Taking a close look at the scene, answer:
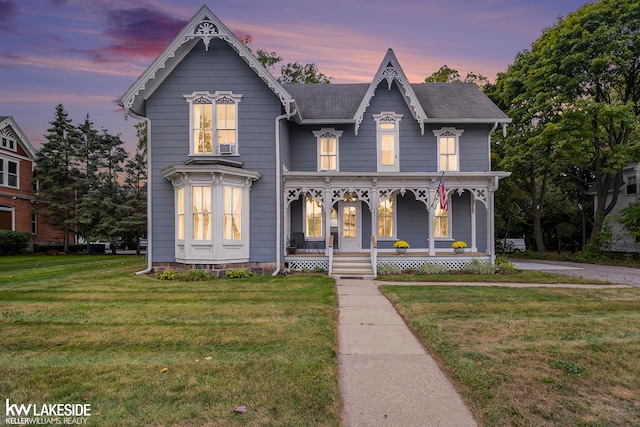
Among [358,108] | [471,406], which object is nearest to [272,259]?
[358,108]

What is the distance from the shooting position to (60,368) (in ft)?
14.8

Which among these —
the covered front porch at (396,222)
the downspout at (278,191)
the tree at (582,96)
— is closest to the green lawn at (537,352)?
the downspout at (278,191)

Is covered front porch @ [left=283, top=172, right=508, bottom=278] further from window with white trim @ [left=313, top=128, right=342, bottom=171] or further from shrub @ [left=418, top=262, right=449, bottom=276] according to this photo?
window with white trim @ [left=313, top=128, right=342, bottom=171]

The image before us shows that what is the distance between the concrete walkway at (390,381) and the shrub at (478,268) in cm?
821

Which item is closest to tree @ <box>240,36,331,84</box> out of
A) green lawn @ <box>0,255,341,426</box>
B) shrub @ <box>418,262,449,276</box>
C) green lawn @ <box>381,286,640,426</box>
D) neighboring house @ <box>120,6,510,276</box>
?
neighboring house @ <box>120,6,510,276</box>

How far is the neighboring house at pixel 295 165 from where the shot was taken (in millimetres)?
13164

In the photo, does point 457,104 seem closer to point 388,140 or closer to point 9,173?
point 388,140

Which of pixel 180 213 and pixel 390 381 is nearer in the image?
pixel 390 381

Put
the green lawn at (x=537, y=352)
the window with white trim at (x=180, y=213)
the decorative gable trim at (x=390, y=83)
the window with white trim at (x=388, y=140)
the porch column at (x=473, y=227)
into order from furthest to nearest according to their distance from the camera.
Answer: the window with white trim at (x=388, y=140) → the porch column at (x=473, y=227) → the decorative gable trim at (x=390, y=83) → the window with white trim at (x=180, y=213) → the green lawn at (x=537, y=352)

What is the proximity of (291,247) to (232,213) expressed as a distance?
10.5 feet

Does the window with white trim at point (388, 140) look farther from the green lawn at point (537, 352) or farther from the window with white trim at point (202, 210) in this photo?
the green lawn at point (537, 352)

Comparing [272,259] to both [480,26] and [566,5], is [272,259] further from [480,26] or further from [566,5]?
[566,5]

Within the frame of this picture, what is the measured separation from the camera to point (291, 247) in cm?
1520

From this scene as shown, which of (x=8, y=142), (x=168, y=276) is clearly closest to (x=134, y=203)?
(x=8, y=142)
